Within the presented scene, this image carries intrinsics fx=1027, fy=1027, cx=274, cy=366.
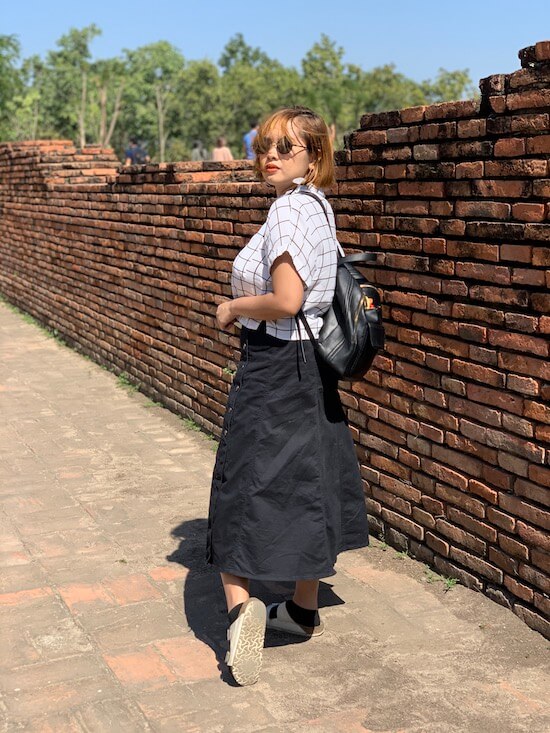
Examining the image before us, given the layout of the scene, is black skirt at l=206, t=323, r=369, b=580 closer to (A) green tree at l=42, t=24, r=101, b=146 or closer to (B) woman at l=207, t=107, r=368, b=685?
(B) woman at l=207, t=107, r=368, b=685

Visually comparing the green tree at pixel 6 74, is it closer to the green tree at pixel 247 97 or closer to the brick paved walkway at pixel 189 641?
→ the brick paved walkway at pixel 189 641

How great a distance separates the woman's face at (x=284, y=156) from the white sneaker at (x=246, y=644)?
4.64ft

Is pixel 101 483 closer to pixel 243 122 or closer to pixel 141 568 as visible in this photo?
pixel 141 568

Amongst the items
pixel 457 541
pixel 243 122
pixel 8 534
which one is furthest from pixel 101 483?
pixel 243 122

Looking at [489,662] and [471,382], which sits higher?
[471,382]

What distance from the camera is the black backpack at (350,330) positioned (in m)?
3.37

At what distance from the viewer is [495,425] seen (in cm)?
390

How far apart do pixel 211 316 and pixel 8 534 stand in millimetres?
2327

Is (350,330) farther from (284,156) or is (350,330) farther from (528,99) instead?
(528,99)

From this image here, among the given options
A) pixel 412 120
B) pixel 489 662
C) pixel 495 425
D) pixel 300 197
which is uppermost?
pixel 412 120

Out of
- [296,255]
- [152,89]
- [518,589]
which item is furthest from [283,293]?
[152,89]

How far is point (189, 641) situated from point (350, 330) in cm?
132

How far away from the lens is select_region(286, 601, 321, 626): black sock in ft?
12.3

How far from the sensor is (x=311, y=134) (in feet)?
11.1
